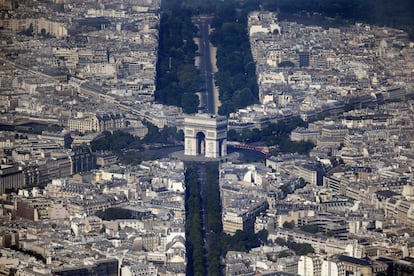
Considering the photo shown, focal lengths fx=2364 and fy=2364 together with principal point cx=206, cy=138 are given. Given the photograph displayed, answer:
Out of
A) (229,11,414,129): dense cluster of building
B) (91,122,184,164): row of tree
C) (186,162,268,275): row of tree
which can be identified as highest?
(229,11,414,129): dense cluster of building

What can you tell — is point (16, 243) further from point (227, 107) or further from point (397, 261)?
point (227, 107)

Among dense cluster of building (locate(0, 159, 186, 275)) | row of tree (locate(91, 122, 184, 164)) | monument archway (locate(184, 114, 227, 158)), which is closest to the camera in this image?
dense cluster of building (locate(0, 159, 186, 275))

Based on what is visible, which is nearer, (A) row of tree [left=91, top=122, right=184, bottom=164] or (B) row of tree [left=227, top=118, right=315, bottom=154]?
(A) row of tree [left=91, top=122, right=184, bottom=164]

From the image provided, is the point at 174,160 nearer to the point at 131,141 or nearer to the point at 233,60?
the point at 131,141

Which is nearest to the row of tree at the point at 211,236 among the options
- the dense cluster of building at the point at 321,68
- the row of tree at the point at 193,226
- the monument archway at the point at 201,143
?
the row of tree at the point at 193,226

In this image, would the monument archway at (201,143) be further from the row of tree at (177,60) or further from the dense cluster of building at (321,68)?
the row of tree at (177,60)

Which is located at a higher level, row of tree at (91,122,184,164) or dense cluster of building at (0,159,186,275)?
row of tree at (91,122,184,164)

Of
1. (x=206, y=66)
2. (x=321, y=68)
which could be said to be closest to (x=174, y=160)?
(x=206, y=66)

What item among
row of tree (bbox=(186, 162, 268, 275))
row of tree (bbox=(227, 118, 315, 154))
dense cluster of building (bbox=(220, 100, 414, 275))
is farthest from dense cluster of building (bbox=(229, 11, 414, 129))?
row of tree (bbox=(186, 162, 268, 275))

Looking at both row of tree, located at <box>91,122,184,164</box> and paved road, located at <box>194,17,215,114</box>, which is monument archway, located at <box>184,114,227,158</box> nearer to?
row of tree, located at <box>91,122,184,164</box>
